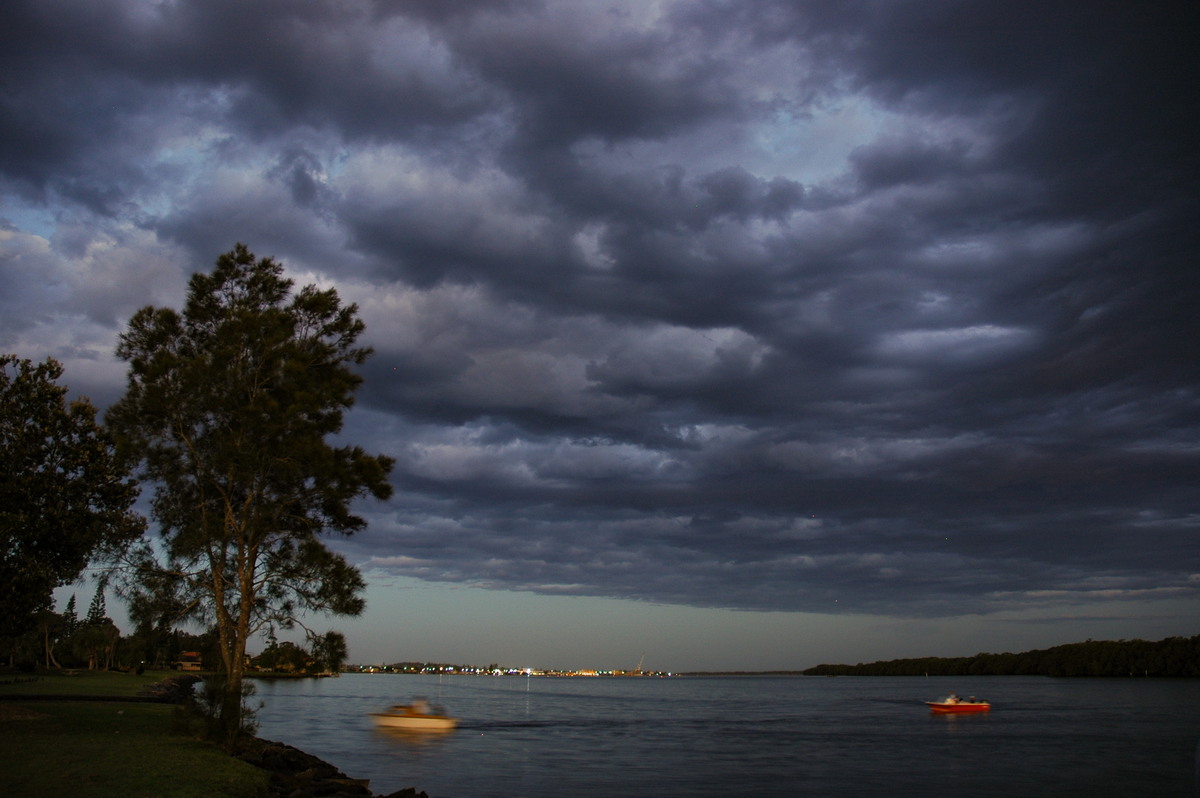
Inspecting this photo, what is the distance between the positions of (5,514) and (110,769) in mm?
13144

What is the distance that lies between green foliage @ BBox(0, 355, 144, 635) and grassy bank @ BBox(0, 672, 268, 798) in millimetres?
4580

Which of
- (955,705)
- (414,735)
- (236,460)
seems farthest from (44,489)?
(955,705)

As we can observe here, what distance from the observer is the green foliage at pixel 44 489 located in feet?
95.1

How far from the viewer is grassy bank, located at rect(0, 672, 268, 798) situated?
55.9ft

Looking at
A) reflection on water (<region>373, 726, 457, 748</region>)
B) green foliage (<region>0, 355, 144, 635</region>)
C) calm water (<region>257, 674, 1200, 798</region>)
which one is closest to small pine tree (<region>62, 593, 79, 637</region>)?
calm water (<region>257, 674, 1200, 798</region>)

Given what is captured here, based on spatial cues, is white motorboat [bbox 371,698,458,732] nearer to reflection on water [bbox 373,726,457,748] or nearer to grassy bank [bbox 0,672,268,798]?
reflection on water [bbox 373,726,457,748]

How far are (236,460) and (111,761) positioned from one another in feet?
28.2

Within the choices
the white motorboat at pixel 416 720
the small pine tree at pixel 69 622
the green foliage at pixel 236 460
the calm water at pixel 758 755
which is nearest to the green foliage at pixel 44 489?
the green foliage at pixel 236 460

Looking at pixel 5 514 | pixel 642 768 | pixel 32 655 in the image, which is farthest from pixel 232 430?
pixel 32 655

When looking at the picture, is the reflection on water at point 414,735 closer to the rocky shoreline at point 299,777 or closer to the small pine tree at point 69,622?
the rocky shoreline at point 299,777

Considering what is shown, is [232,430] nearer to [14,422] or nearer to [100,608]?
[14,422]

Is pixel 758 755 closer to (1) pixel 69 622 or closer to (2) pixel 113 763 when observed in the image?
(2) pixel 113 763

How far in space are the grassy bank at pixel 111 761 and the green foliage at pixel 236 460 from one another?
9.08ft

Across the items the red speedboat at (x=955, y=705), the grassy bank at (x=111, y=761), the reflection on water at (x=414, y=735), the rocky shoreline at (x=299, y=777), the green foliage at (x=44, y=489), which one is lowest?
the red speedboat at (x=955, y=705)
